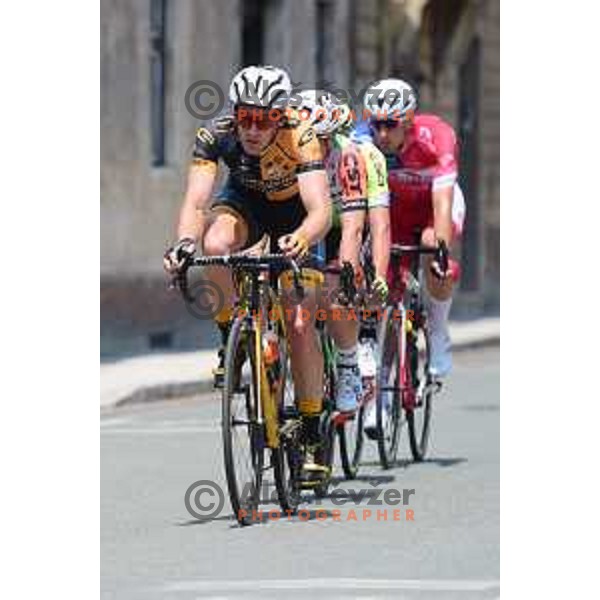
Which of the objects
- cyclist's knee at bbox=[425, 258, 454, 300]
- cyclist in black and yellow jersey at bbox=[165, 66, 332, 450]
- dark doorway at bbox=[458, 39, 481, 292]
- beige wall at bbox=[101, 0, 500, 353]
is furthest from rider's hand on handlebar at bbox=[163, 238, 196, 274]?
dark doorway at bbox=[458, 39, 481, 292]

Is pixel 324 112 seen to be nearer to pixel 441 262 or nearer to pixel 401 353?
pixel 441 262

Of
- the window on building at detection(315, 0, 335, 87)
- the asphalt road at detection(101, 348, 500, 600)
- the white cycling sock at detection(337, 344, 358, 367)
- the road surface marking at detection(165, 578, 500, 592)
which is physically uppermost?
the window on building at detection(315, 0, 335, 87)

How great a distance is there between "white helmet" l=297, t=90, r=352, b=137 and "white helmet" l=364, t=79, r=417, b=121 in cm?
70

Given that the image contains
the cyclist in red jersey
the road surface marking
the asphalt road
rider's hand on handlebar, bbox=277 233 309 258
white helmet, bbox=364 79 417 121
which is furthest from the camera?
the cyclist in red jersey

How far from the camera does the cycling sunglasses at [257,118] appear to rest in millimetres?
12055

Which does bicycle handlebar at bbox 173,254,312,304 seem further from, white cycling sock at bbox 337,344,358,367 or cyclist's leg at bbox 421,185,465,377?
cyclist's leg at bbox 421,185,465,377

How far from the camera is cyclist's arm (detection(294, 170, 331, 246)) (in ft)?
40.0

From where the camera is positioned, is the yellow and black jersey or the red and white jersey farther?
the red and white jersey

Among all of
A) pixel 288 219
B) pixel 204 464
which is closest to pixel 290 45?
pixel 204 464

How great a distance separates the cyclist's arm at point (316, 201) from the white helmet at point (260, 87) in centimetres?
42

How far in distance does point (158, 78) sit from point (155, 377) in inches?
272

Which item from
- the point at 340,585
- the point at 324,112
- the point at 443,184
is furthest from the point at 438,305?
the point at 340,585
